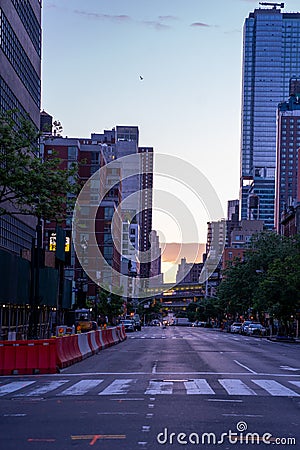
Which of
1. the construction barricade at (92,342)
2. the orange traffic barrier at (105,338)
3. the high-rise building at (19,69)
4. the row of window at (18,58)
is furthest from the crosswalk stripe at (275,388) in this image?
the row of window at (18,58)

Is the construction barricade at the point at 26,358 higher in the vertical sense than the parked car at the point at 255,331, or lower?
higher

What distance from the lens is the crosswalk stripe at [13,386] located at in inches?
765

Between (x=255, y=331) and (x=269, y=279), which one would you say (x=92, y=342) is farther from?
(x=255, y=331)

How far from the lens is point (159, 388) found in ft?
63.3

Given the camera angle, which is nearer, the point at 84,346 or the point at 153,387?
the point at 153,387

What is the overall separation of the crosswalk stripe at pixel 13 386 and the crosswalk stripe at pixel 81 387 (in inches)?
54.1

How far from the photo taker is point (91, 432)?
12.2m

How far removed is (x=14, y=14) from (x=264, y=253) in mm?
55554

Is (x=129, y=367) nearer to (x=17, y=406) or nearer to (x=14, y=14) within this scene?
(x=17, y=406)

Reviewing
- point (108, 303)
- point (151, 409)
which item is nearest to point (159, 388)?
point (151, 409)

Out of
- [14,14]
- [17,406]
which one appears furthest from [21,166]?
[14,14]
